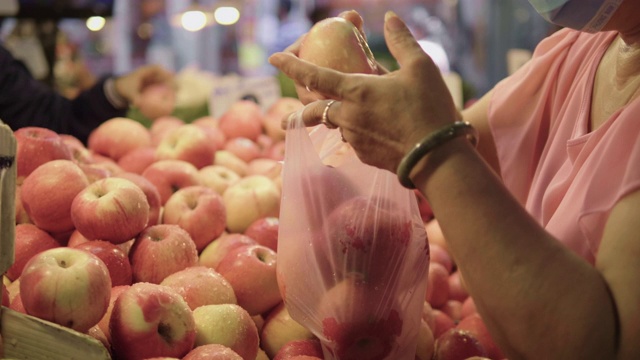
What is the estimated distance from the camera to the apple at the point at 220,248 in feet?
5.84

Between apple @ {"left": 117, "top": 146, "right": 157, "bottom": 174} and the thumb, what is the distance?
1.45m

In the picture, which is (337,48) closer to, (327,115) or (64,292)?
(327,115)

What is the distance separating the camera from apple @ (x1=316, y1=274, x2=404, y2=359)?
1.29 meters

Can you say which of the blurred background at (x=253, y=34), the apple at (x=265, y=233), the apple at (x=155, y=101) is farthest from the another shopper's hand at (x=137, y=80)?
the blurred background at (x=253, y=34)

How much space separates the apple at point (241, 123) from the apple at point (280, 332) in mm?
1436

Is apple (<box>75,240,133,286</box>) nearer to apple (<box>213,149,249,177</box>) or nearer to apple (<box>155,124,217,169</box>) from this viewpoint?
apple (<box>155,124,217,169</box>)

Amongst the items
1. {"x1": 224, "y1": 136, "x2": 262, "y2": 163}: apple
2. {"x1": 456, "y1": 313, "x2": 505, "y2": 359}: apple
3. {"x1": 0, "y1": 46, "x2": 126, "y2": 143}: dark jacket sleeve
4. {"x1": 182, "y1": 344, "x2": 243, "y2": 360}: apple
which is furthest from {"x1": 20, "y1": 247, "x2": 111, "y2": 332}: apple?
{"x1": 0, "y1": 46, "x2": 126, "y2": 143}: dark jacket sleeve

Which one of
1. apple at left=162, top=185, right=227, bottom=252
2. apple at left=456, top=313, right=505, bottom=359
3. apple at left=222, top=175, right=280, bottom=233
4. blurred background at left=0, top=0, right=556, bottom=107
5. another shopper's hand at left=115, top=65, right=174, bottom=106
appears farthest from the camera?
blurred background at left=0, top=0, right=556, bottom=107

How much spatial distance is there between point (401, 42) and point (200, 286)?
0.74 metres

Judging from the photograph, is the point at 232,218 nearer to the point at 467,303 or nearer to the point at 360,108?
the point at 467,303

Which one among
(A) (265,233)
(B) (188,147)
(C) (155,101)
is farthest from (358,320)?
(C) (155,101)

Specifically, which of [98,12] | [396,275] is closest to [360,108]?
[396,275]

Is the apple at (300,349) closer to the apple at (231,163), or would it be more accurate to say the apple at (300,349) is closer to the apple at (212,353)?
the apple at (212,353)

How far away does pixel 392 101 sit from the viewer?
104 centimetres
